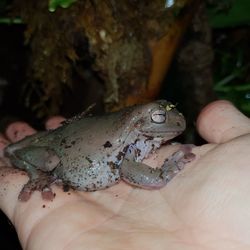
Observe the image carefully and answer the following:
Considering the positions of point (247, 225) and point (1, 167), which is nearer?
point (247, 225)

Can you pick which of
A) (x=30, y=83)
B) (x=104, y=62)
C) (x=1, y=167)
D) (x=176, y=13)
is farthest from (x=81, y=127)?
(x=30, y=83)

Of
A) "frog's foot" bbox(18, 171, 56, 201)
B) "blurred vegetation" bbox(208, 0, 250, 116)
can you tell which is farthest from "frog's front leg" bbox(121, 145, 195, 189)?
"blurred vegetation" bbox(208, 0, 250, 116)

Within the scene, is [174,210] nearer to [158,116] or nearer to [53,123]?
[158,116]

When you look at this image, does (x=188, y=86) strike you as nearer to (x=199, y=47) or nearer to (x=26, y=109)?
(x=199, y=47)

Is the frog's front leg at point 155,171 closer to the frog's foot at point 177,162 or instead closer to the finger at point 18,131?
the frog's foot at point 177,162

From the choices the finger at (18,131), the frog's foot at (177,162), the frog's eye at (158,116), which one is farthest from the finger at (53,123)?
the frog's foot at (177,162)

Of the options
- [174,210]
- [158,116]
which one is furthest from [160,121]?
[174,210]

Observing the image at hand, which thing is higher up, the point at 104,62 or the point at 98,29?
the point at 98,29

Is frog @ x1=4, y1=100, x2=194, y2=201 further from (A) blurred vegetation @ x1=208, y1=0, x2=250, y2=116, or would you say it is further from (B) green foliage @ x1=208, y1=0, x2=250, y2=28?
(B) green foliage @ x1=208, y1=0, x2=250, y2=28
